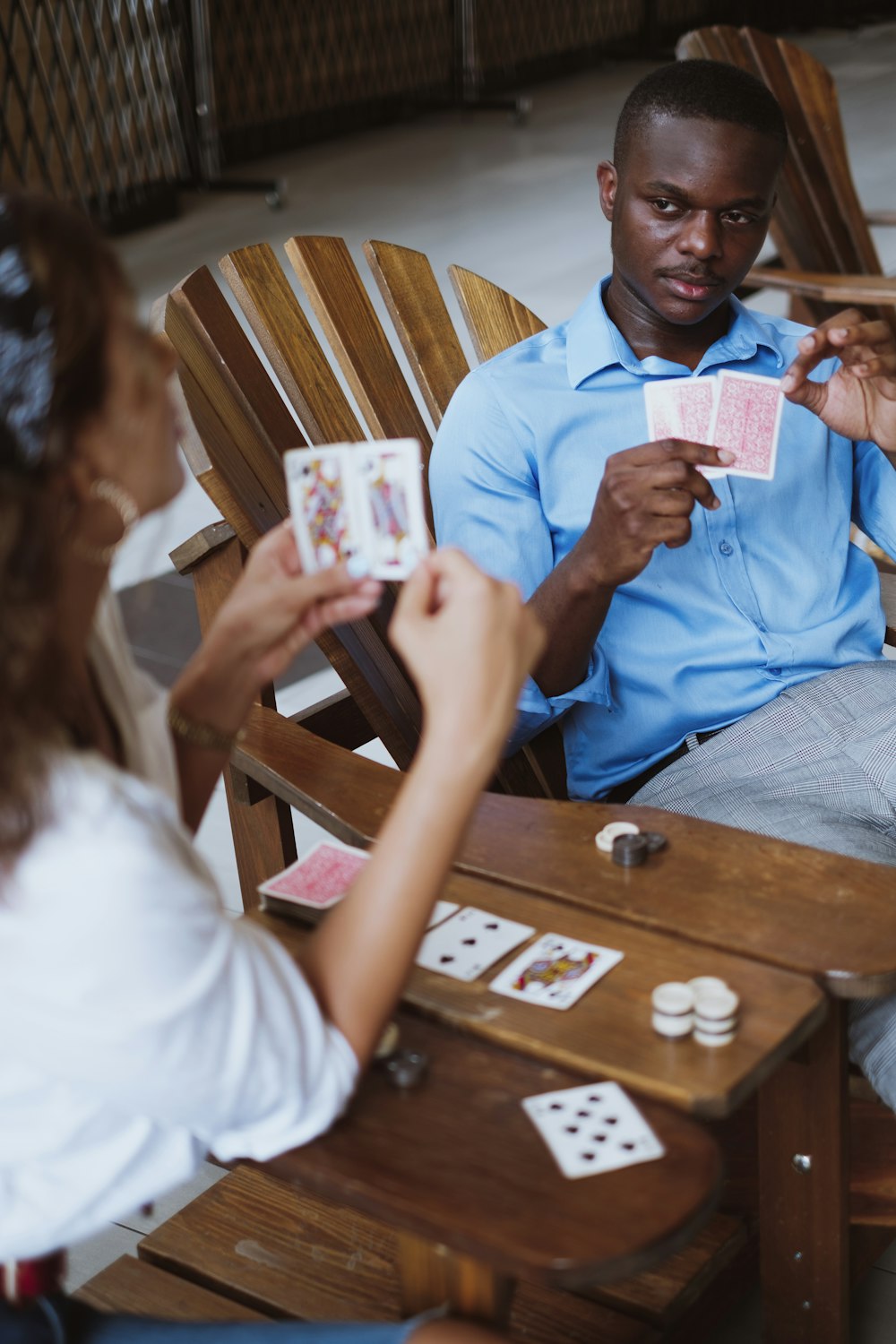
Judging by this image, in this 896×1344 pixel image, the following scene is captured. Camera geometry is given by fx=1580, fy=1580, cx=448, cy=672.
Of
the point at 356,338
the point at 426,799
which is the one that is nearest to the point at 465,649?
the point at 426,799

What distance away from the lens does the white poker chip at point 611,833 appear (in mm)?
1531

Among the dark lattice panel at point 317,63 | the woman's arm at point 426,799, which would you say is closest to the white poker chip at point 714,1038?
the woman's arm at point 426,799

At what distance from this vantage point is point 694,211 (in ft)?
→ 6.51

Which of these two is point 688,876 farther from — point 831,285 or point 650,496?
point 831,285

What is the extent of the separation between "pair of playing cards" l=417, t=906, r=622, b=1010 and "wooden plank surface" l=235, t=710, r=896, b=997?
0.08 metres

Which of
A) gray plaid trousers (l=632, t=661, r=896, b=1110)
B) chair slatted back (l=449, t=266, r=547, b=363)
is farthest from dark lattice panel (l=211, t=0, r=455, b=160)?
gray plaid trousers (l=632, t=661, r=896, b=1110)

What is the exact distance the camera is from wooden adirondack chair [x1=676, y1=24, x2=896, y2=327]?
370 centimetres

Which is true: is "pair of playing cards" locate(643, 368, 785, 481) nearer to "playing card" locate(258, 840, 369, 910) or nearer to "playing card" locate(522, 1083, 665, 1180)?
"playing card" locate(258, 840, 369, 910)

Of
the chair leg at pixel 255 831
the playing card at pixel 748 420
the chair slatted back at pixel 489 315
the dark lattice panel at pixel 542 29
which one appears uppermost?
the playing card at pixel 748 420

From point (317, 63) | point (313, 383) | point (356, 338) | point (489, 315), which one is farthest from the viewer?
point (317, 63)

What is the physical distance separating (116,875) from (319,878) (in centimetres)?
52

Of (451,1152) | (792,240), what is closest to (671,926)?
(451,1152)

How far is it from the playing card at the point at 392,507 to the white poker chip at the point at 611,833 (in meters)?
0.38

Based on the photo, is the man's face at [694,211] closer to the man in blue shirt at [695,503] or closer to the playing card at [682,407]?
the man in blue shirt at [695,503]
